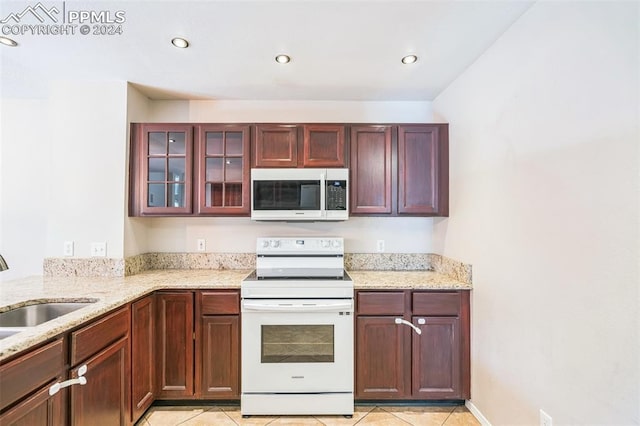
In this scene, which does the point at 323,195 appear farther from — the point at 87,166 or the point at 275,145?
the point at 87,166

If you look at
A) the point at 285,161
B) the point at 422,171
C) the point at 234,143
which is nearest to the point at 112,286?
the point at 234,143

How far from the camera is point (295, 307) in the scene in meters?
2.08

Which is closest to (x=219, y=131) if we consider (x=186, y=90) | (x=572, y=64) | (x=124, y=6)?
(x=186, y=90)

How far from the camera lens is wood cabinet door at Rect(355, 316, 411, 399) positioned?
213 centimetres

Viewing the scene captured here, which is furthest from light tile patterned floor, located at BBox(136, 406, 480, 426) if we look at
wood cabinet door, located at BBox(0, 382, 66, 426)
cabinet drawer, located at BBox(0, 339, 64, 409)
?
cabinet drawer, located at BBox(0, 339, 64, 409)

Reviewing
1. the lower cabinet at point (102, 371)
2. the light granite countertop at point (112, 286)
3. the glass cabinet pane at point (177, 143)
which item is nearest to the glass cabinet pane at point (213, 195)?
the glass cabinet pane at point (177, 143)

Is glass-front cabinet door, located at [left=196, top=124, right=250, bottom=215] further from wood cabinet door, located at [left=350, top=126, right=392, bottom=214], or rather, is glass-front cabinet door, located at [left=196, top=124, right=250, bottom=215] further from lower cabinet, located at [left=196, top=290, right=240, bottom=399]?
wood cabinet door, located at [left=350, top=126, right=392, bottom=214]

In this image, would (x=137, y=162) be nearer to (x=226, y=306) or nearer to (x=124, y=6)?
(x=124, y=6)

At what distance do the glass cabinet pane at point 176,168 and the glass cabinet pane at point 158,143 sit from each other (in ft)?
0.35

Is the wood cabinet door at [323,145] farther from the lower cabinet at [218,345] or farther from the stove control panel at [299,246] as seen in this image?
the lower cabinet at [218,345]

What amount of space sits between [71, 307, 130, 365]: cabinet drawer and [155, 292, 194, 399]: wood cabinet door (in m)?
0.34

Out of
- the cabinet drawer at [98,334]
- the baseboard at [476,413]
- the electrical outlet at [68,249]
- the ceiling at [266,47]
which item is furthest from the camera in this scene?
the electrical outlet at [68,249]

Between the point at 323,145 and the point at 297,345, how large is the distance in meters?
1.63

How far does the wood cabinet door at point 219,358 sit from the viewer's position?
83.7 inches
